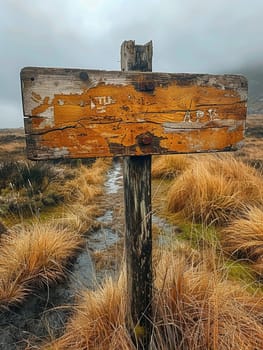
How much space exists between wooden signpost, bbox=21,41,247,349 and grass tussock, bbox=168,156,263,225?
2725 mm

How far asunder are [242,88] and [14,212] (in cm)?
486

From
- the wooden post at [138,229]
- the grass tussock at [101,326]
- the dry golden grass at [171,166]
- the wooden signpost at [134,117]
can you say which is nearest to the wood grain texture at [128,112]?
the wooden signpost at [134,117]

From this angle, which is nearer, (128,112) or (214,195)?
(128,112)

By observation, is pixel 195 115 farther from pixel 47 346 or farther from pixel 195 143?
pixel 47 346

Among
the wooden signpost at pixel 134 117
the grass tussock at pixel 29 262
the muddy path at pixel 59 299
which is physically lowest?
the muddy path at pixel 59 299

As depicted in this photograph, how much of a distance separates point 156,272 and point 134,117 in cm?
152

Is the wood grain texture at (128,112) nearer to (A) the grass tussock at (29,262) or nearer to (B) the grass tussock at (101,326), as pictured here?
(B) the grass tussock at (101,326)

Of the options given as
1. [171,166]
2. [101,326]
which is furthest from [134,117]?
[171,166]

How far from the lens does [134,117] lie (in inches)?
56.1

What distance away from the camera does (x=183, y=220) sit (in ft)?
16.0

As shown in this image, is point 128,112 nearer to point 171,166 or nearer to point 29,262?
point 29,262

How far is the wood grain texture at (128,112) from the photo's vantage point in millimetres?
1299

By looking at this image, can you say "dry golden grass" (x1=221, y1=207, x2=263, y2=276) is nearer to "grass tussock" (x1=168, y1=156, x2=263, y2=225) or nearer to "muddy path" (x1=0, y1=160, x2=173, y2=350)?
"grass tussock" (x1=168, y1=156, x2=263, y2=225)

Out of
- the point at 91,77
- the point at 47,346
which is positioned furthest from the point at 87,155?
the point at 47,346
